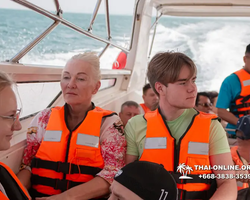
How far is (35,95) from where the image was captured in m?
2.27

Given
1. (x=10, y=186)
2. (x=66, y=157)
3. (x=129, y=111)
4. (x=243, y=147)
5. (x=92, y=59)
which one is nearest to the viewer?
(x=10, y=186)

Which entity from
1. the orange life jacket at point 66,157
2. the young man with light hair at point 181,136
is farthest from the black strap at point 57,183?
the young man with light hair at point 181,136

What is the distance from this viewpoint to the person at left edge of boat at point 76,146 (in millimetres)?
1671

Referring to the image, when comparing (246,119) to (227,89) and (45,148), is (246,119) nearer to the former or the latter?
(227,89)

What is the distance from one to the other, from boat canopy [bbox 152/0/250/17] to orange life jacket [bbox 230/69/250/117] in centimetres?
142

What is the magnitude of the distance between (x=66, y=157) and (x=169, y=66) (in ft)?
2.65

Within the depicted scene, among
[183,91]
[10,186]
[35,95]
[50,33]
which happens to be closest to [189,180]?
[183,91]

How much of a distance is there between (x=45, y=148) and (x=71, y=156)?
0.18m

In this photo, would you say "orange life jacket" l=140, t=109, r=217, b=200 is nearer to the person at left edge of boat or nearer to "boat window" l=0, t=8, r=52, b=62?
the person at left edge of boat

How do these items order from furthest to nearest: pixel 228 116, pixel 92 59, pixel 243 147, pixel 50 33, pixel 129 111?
pixel 129 111 → pixel 228 116 → pixel 50 33 → pixel 243 147 → pixel 92 59

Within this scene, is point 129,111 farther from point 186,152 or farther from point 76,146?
point 186,152

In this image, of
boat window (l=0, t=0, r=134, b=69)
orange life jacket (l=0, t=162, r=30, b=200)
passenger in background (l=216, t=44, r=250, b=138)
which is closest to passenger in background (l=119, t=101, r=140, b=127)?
boat window (l=0, t=0, r=134, b=69)

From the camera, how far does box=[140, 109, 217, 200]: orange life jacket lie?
4.98 ft

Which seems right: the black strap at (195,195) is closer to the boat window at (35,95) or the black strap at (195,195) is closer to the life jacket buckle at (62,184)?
the life jacket buckle at (62,184)
